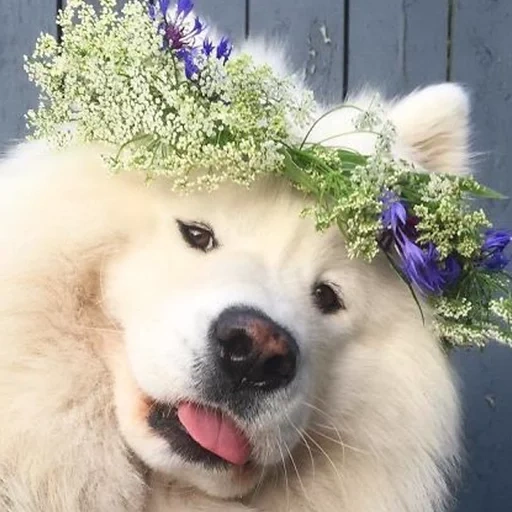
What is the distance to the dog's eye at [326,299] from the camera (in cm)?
212

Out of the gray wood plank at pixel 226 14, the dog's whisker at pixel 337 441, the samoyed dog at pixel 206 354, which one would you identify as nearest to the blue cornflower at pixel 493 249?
the samoyed dog at pixel 206 354

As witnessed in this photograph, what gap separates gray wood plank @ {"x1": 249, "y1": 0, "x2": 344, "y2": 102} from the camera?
11.2ft

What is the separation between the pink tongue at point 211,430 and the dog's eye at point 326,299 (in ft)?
1.22

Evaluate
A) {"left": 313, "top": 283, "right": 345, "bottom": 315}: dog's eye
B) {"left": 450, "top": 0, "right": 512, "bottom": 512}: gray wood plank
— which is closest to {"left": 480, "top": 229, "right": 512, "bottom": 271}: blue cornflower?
{"left": 313, "top": 283, "right": 345, "bottom": 315}: dog's eye

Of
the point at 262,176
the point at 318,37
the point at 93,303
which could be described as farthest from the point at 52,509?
the point at 318,37

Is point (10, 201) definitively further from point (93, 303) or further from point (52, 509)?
point (52, 509)

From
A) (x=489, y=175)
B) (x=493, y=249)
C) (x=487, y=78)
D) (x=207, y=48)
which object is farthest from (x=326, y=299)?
(x=487, y=78)

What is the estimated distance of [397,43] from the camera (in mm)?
3418

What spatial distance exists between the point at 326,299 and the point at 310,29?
1.52 metres

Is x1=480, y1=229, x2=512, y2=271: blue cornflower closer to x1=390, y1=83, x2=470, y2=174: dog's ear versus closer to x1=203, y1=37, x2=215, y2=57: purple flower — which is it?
x1=390, y1=83, x2=470, y2=174: dog's ear

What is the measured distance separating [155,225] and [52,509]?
57 centimetres

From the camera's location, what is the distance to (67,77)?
6.44 feet

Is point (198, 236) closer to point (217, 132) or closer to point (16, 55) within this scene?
point (217, 132)

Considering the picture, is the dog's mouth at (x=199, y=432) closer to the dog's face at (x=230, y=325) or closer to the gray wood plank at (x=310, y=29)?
the dog's face at (x=230, y=325)
